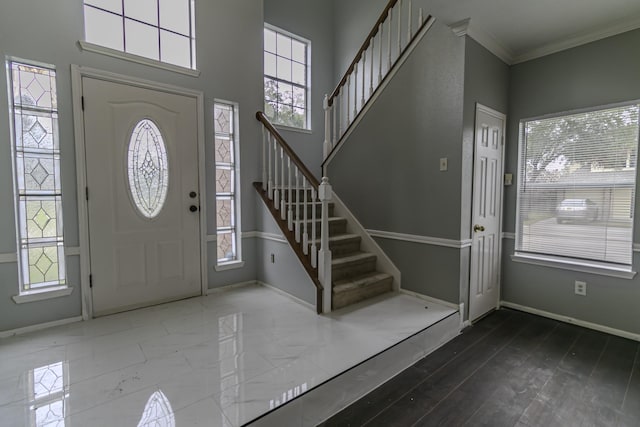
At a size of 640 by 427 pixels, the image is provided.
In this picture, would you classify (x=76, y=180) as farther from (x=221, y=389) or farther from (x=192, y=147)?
(x=221, y=389)

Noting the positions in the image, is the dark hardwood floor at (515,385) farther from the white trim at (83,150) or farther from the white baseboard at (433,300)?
the white trim at (83,150)

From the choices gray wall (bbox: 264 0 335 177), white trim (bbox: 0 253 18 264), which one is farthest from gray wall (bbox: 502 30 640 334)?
white trim (bbox: 0 253 18 264)

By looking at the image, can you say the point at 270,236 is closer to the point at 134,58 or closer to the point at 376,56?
the point at 134,58

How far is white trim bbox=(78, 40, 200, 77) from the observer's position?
255 centimetres

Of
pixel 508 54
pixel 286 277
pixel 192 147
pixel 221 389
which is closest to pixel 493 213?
pixel 508 54

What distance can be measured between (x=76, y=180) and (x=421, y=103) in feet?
10.4

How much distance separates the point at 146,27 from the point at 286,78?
1.98m

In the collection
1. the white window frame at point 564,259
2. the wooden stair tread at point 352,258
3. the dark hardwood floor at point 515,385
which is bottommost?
the dark hardwood floor at point 515,385

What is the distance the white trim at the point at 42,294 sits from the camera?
2365 mm

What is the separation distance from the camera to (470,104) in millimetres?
2770

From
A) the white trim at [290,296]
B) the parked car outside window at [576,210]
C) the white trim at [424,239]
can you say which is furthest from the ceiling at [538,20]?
the white trim at [290,296]

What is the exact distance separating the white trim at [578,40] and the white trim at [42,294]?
4.71 meters

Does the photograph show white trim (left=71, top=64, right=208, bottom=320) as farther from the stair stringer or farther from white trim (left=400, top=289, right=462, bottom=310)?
white trim (left=400, top=289, right=462, bottom=310)

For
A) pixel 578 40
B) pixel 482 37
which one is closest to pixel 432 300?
pixel 482 37
